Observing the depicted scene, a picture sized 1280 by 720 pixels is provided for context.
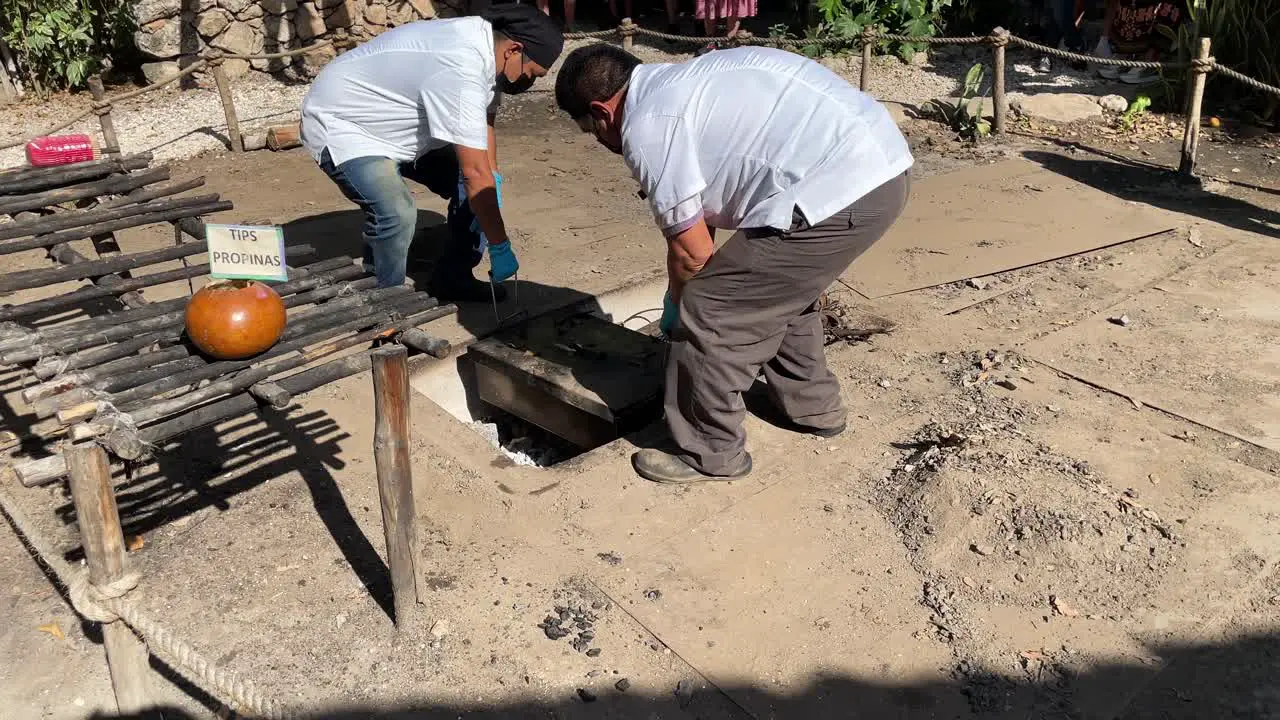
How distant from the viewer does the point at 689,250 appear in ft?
11.0

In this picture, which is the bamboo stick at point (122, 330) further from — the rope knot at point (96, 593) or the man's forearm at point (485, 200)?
the man's forearm at point (485, 200)

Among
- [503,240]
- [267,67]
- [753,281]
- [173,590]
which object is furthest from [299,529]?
[267,67]

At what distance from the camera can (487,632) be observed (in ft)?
10.2

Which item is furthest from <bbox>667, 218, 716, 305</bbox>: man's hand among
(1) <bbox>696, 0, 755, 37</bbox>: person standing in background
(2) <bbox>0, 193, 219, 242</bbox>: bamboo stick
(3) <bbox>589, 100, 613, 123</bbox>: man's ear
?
(1) <bbox>696, 0, 755, 37</bbox>: person standing in background

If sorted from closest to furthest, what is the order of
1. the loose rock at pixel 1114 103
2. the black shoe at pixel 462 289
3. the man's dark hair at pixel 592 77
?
the man's dark hair at pixel 592 77 → the black shoe at pixel 462 289 → the loose rock at pixel 1114 103

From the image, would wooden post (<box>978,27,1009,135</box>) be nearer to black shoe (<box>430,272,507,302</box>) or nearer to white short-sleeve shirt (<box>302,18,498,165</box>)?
black shoe (<box>430,272,507,302</box>)

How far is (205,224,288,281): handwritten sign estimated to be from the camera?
2.83 metres

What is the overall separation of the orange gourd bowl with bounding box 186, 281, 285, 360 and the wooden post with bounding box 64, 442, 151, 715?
432mm

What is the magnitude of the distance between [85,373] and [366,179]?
78.8 inches

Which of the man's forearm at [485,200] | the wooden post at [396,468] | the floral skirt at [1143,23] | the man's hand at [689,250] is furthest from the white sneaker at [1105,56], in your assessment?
the wooden post at [396,468]

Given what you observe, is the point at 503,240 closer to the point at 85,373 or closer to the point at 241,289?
the point at 241,289

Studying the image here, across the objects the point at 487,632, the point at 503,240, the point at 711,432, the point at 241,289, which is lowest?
the point at 487,632

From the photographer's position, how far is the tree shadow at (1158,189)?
626 cm

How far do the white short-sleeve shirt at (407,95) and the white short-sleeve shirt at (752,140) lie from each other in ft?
3.57
